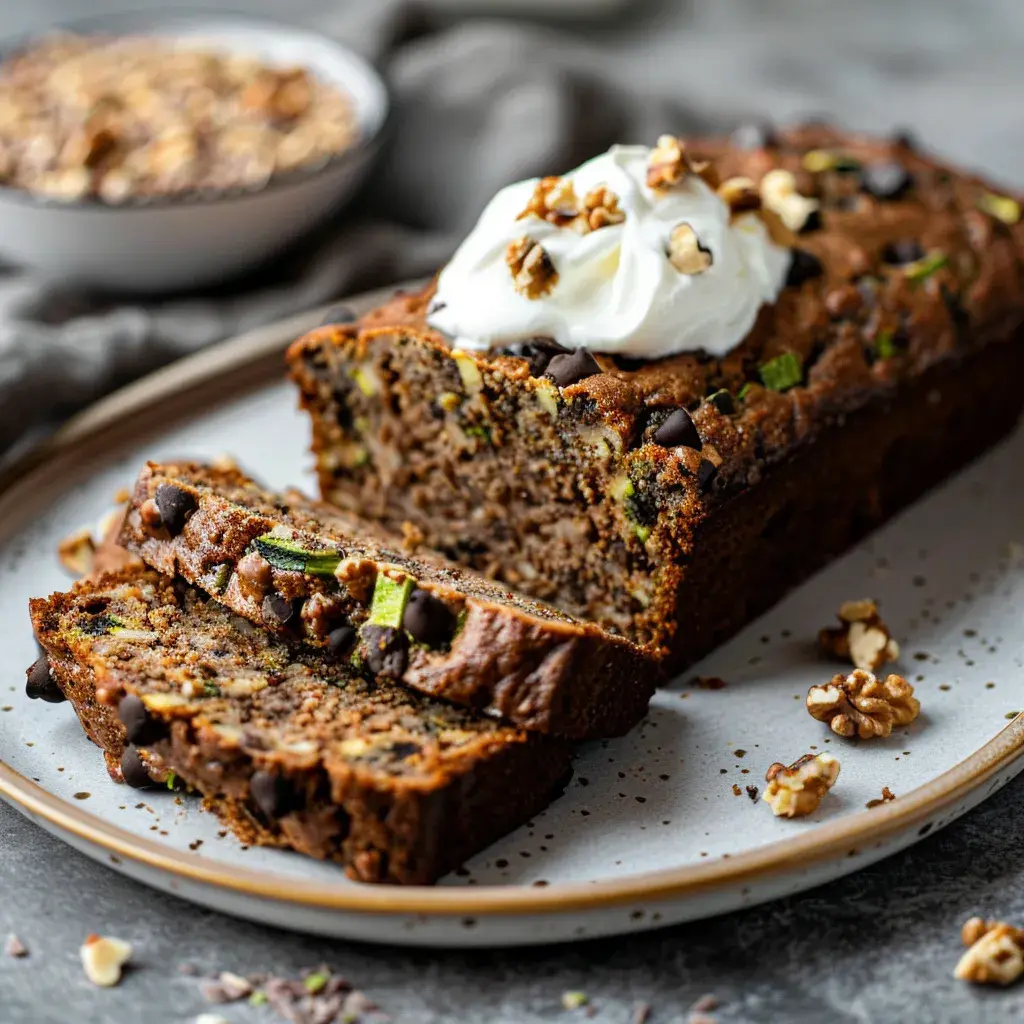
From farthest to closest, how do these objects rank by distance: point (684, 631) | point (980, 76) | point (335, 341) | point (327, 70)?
point (980, 76) → point (327, 70) → point (335, 341) → point (684, 631)

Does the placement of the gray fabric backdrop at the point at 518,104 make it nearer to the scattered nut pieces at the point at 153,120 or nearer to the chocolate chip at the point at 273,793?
the scattered nut pieces at the point at 153,120

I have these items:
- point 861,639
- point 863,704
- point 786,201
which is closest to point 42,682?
point 863,704

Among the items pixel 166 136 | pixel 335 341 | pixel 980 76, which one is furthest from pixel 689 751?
pixel 980 76

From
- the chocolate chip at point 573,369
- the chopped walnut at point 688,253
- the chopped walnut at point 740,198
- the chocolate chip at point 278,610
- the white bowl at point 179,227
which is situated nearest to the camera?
the chocolate chip at point 278,610

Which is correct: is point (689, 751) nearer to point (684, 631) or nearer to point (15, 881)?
point (684, 631)

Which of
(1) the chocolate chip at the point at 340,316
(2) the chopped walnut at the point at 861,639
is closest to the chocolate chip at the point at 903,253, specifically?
(2) the chopped walnut at the point at 861,639

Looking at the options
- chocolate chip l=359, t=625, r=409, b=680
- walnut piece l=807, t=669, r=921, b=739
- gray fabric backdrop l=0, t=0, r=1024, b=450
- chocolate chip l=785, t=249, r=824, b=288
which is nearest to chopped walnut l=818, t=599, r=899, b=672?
walnut piece l=807, t=669, r=921, b=739
